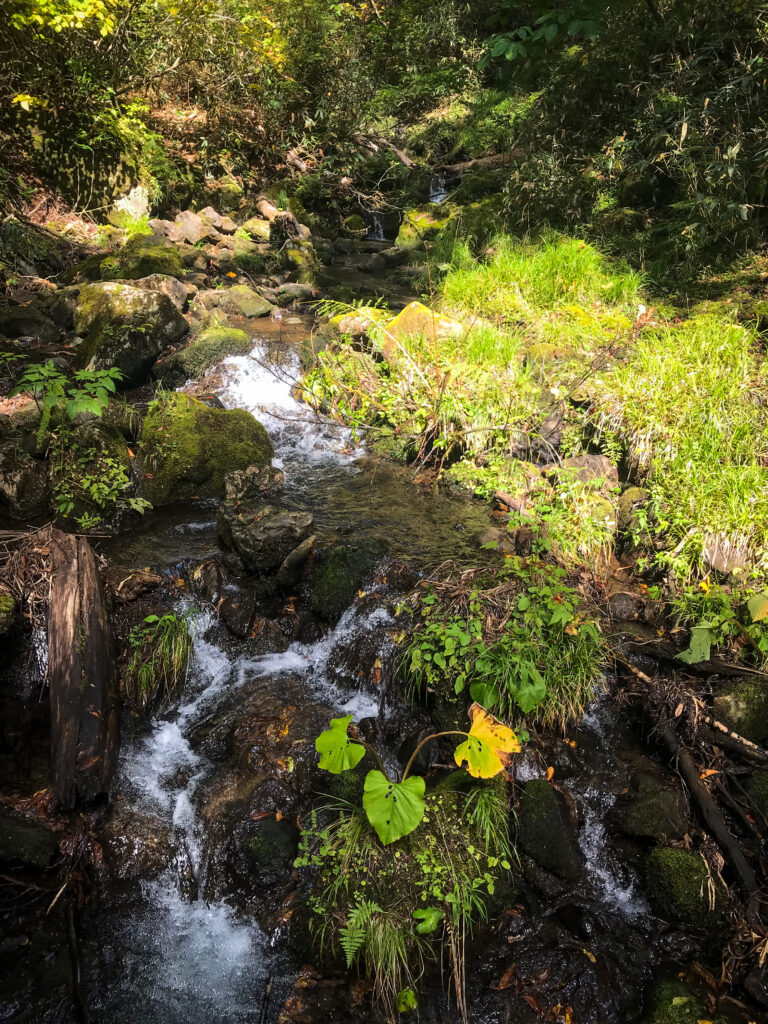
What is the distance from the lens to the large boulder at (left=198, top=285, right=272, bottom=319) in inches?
387

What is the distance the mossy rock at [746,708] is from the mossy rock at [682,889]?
2.98 feet

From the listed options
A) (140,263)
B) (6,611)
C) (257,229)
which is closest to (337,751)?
(6,611)

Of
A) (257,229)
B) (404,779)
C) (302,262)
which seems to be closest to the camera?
(404,779)

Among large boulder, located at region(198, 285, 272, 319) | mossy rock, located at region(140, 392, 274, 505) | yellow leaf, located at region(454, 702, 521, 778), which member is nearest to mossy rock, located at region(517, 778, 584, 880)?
yellow leaf, located at region(454, 702, 521, 778)

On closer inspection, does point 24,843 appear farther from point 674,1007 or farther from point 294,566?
point 674,1007

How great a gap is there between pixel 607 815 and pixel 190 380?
693 cm

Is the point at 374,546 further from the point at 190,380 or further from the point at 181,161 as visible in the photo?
the point at 181,161

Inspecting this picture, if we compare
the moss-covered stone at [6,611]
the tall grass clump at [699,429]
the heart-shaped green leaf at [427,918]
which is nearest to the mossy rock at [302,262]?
the tall grass clump at [699,429]

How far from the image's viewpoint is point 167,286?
9.06m

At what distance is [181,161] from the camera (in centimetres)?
1331

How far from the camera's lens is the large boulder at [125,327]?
7.49 m

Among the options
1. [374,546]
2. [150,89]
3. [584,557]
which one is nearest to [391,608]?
[374,546]

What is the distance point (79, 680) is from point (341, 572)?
2062mm

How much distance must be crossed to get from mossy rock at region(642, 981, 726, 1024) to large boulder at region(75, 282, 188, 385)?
25.7 ft
